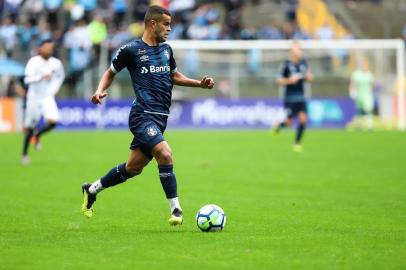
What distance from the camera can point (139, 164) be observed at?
10.4 meters

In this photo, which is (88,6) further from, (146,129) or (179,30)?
(146,129)

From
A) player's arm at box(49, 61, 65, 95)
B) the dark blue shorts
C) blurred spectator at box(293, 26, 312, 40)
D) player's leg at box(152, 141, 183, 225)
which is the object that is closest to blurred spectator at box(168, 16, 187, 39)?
blurred spectator at box(293, 26, 312, 40)

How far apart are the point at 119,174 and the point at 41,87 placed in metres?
10.8

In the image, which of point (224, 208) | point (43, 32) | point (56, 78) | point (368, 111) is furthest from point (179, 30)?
point (224, 208)

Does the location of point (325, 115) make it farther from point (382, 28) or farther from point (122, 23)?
point (122, 23)

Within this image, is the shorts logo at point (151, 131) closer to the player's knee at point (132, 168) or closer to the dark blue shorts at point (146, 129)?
the dark blue shorts at point (146, 129)

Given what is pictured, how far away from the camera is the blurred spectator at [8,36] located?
36156 mm

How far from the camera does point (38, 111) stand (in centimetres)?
2080

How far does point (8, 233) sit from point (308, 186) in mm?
6806

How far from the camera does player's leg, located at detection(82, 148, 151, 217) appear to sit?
10375 mm

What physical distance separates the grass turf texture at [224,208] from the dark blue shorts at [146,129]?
0.98m

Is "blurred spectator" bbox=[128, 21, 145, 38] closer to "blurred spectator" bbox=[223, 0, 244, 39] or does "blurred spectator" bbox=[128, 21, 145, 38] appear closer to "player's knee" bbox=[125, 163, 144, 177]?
"blurred spectator" bbox=[223, 0, 244, 39]

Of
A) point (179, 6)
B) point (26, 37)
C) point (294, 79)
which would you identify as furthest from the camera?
point (179, 6)

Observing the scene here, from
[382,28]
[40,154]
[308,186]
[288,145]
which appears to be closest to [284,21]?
[382,28]
